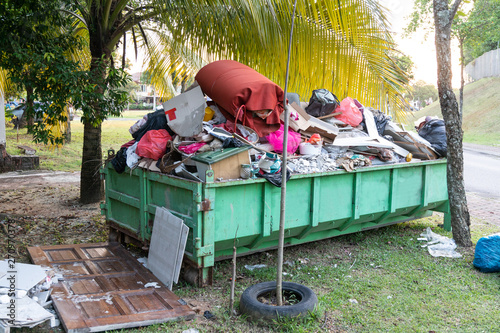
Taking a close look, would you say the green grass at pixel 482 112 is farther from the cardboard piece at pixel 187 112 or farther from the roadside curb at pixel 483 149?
the cardboard piece at pixel 187 112

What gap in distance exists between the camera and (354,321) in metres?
3.79

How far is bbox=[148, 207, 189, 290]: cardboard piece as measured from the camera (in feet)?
13.9

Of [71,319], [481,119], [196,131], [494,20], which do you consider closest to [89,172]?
[196,131]

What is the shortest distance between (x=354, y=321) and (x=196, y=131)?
2.48 meters

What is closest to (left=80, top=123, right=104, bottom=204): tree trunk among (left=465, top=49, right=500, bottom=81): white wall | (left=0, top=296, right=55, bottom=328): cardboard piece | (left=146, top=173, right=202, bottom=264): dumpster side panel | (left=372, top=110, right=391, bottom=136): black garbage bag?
(left=146, top=173, right=202, bottom=264): dumpster side panel

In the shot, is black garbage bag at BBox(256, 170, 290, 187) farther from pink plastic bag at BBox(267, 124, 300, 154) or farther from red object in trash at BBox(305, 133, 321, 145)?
red object in trash at BBox(305, 133, 321, 145)

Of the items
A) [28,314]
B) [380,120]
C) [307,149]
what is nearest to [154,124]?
[307,149]

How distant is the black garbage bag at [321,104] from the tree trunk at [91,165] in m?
4.24

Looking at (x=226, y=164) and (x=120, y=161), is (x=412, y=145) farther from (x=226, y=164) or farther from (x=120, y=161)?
(x=120, y=161)

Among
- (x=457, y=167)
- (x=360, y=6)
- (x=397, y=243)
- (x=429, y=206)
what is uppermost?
(x=360, y=6)

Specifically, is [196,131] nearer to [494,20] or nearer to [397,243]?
[397,243]

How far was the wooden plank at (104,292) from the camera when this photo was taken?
11.5 feet

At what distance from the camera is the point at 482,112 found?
2873cm

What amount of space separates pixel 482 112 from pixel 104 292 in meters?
30.2
